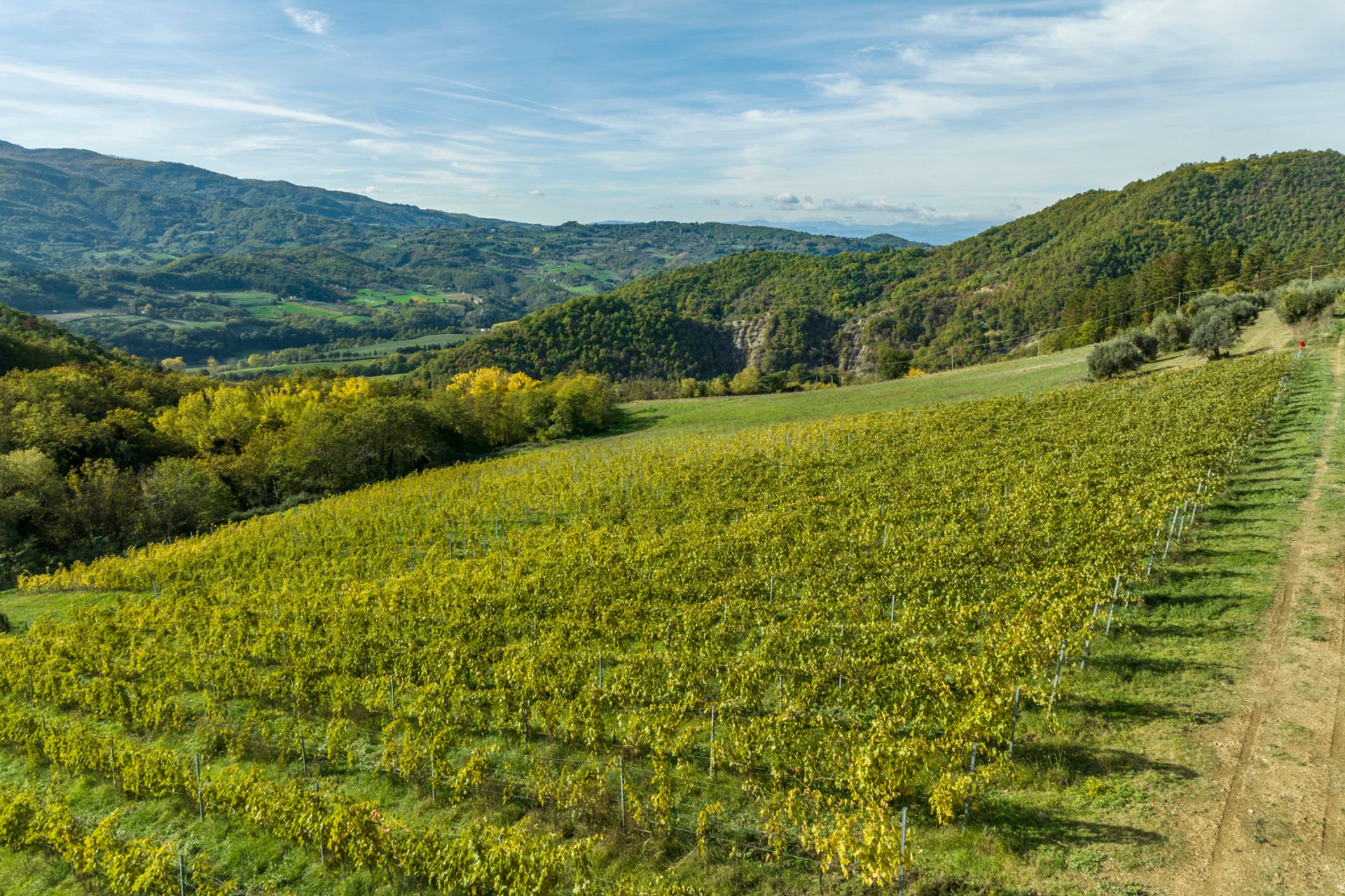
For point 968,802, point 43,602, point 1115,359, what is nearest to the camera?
point 968,802

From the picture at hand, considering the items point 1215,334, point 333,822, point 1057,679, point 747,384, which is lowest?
point 333,822

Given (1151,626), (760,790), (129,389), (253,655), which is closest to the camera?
(760,790)

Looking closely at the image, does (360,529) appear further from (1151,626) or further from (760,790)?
(1151,626)

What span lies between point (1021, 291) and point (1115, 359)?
297 ft

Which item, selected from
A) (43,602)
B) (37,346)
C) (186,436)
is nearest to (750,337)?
(186,436)

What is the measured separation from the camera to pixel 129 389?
6341 centimetres

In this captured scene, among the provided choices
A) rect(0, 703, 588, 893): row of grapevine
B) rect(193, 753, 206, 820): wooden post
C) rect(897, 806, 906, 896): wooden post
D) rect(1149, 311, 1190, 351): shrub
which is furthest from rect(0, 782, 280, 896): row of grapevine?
rect(1149, 311, 1190, 351): shrub

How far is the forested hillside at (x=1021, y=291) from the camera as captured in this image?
94750 millimetres

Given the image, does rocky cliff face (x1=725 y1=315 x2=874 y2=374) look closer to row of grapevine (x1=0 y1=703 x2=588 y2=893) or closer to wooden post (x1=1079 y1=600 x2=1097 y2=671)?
wooden post (x1=1079 y1=600 x2=1097 y2=671)

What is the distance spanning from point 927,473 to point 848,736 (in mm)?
22707

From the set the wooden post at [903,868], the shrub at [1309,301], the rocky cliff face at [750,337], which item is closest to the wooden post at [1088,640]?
the wooden post at [903,868]

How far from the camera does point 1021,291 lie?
13538 cm

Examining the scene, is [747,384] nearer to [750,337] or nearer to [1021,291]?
[1021,291]

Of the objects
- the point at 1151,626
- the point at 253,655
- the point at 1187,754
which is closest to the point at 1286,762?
the point at 1187,754
